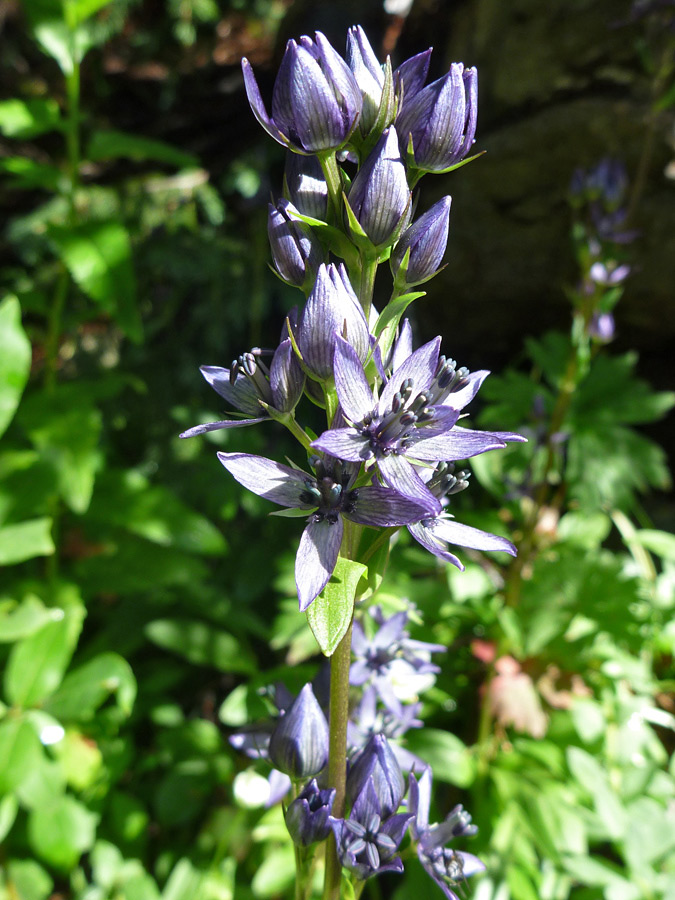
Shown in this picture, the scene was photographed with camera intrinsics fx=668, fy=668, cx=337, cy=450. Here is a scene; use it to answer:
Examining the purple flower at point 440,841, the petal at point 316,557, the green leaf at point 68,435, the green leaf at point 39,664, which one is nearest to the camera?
the petal at point 316,557

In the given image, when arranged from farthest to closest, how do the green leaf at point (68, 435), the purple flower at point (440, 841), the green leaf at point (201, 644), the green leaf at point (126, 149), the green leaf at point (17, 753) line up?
the green leaf at point (126, 149) < the green leaf at point (201, 644) < the green leaf at point (68, 435) < the green leaf at point (17, 753) < the purple flower at point (440, 841)

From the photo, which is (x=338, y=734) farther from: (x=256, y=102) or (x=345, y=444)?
(x=256, y=102)

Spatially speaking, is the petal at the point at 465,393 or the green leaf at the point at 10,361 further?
the green leaf at the point at 10,361

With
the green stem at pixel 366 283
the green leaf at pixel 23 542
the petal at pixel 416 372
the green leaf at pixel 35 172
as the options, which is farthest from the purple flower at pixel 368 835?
the green leaf at pixel 35 172

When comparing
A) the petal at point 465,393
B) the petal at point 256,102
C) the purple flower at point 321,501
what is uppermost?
the petal at point 256,102

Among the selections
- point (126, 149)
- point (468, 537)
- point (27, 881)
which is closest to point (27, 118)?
point (126, 149)

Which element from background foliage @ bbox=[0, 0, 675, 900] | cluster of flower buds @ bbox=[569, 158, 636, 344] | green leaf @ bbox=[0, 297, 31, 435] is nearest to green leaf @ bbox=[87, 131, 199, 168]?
background foliage @ bbox=[0, 0, 675, 900]

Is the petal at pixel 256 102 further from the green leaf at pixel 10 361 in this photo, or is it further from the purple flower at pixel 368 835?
the green leaf at pixel 10 361

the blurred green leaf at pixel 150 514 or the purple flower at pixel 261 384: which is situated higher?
the purple flower at pixel 261 384
